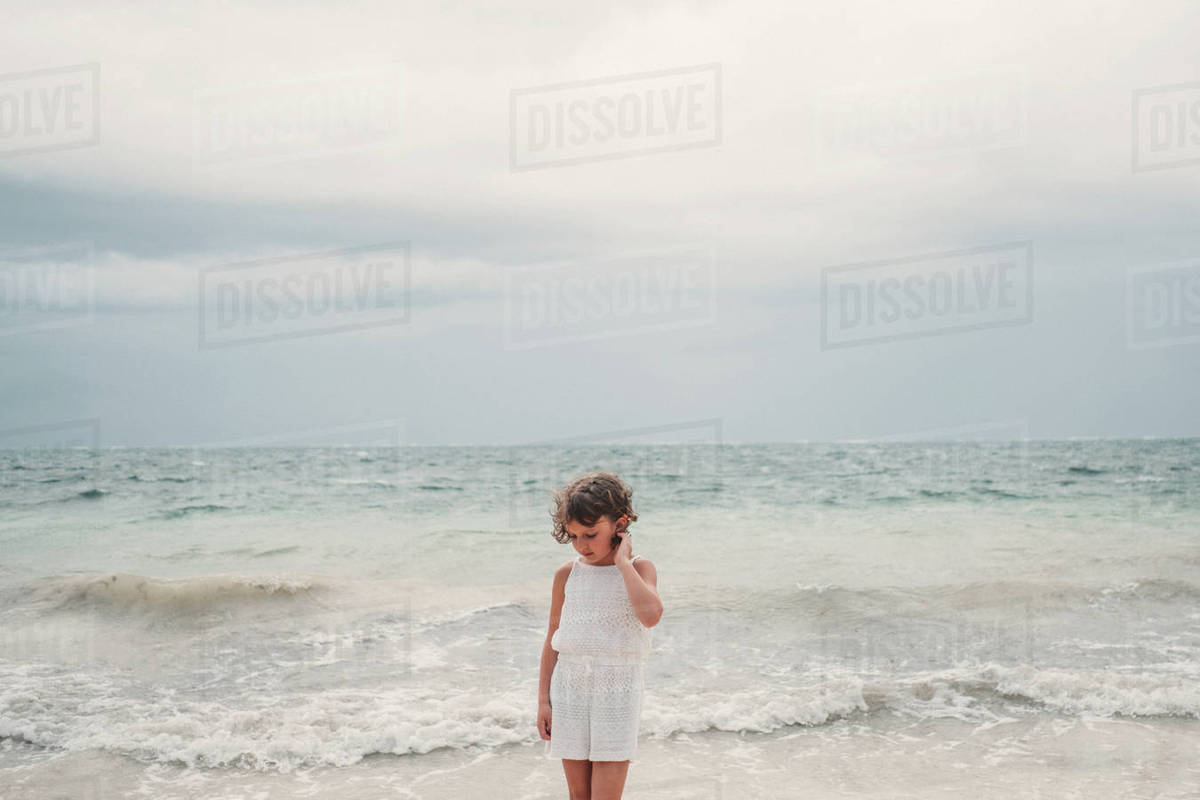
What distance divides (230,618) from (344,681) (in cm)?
319

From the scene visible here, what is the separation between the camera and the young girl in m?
3.04

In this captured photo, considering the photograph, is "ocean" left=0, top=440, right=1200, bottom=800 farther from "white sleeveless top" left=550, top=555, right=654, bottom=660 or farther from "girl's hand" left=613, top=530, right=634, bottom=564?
"girl's hand" left=613, top=530, right=634, bottom=564

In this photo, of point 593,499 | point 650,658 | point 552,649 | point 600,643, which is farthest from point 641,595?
point 650,658

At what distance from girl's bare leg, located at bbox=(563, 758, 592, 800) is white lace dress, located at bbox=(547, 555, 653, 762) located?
0.20 feet

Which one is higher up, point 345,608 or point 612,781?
point 612,781

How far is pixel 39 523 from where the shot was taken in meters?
17.4

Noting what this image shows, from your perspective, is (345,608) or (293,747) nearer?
(293,747)

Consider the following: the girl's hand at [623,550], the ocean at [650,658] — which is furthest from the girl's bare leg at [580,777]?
the ocean at [650,658]

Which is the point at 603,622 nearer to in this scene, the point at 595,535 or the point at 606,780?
the point at 595,535

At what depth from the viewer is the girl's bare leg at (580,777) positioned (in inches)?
124

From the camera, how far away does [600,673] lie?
312 cm

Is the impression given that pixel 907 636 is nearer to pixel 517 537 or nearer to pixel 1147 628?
pixel 1147 628

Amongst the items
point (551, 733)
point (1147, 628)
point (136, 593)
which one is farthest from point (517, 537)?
point (551, 733)

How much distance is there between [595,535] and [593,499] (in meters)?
0.16
